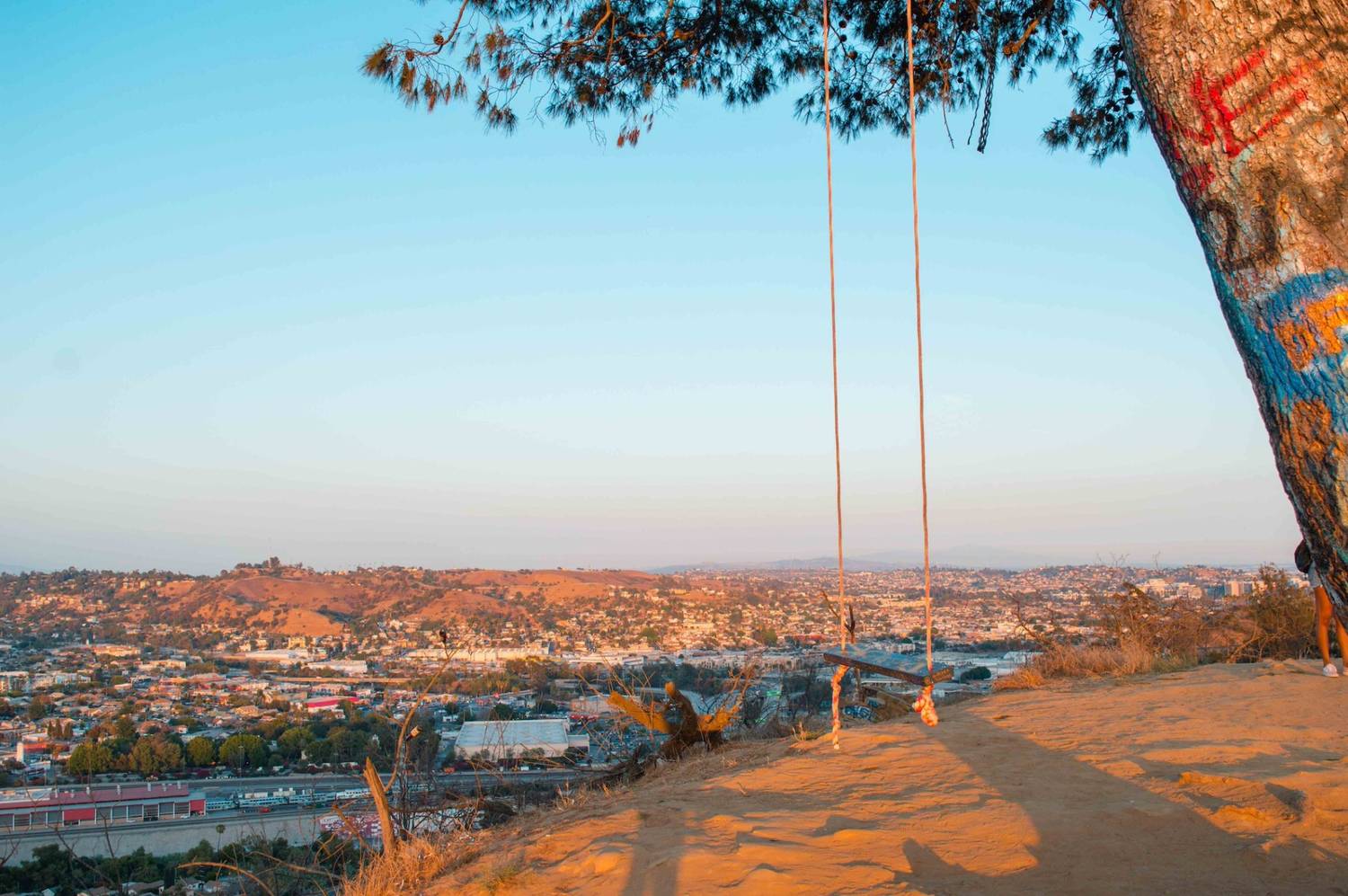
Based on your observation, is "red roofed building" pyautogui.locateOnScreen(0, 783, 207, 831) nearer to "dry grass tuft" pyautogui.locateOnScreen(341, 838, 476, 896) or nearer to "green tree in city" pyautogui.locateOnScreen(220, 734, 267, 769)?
"green tree in city" pyautogui.locateOnScreen(220, 734, 267, 769)

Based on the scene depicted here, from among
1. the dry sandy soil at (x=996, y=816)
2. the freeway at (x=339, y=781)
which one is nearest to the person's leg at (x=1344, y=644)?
the dry sandy soil at (x=996, y=816)

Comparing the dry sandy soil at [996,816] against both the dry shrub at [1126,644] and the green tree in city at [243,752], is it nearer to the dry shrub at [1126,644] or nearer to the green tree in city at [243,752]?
the dry shrub at [1126,644]

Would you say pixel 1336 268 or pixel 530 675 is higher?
pixel 1336 268

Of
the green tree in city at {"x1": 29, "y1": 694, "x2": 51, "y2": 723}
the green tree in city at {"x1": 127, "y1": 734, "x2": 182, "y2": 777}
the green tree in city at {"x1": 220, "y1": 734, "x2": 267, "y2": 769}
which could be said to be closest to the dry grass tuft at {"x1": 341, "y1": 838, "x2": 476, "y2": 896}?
the green tree in city at {"x1": 220, "y1": 734, "x2": 267, "y2": 769}

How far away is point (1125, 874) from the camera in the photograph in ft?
10.8

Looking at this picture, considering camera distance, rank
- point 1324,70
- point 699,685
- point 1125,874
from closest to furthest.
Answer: point 1324,70 → point 1125,874 → point 699,685

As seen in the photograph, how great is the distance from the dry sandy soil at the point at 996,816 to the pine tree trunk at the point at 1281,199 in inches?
78.2

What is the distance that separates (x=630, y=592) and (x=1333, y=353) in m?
34.2

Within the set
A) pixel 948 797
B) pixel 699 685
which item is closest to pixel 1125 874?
pixel 948 797

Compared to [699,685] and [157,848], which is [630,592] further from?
[157,848]

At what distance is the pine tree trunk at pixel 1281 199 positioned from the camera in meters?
1.76

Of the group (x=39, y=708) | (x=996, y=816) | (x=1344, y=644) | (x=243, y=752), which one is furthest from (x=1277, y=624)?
(x=39, y=708)

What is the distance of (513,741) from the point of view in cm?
768

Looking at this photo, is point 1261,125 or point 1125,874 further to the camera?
Result: point 1125,874
